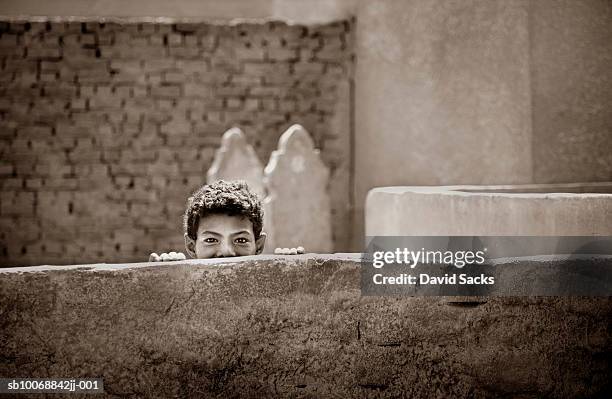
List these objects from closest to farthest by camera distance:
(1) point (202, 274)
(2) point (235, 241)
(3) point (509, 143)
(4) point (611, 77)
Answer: (1) point (202, 274) → (2) point (235, 241) → (4) point (611, 77) → (3) point (509, 143)

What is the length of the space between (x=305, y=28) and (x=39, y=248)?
448 centimetres

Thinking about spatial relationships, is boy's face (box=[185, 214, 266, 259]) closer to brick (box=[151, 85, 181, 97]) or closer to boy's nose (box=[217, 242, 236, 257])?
boy's nose (box=[217, 242, 236, 257])

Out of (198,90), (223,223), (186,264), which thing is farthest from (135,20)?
(186,264)

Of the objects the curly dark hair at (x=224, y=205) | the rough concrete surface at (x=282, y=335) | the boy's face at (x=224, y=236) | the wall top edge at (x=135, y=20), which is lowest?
the rough concrete surface at (x=282, y=335)

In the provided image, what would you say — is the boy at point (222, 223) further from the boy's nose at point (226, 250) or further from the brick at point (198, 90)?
the brick at point (198, 90)

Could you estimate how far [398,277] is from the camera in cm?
149

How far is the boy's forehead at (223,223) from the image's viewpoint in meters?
2.42

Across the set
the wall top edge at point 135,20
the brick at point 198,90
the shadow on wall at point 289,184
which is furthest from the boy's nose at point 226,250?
the wall top edge at point 135,20

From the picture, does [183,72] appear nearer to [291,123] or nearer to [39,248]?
[291,123]

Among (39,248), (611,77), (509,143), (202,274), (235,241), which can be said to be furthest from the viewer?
(39,248)

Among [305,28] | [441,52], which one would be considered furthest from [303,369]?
[305,28]

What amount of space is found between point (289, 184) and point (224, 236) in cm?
422

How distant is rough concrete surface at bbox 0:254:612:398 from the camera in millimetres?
1360

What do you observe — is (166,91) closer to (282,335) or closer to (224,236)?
(224,236)
